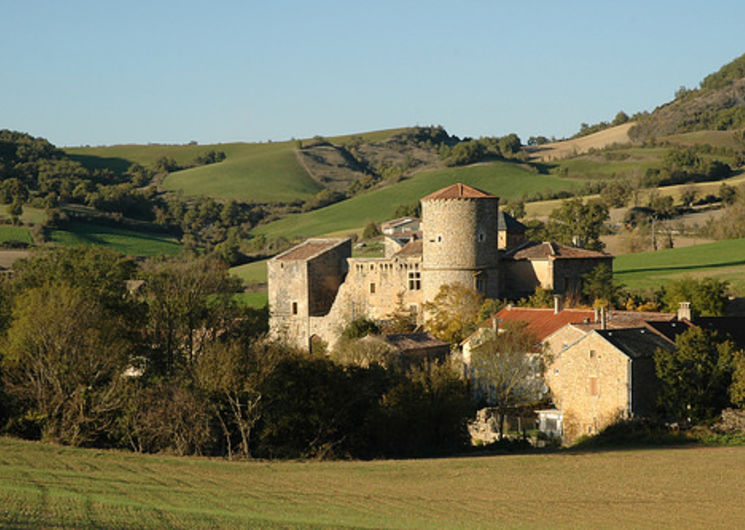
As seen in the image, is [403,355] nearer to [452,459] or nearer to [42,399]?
[452,459]

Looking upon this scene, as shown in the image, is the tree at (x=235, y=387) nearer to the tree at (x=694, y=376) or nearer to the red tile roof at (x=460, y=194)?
the tree at (x=694, y=376)

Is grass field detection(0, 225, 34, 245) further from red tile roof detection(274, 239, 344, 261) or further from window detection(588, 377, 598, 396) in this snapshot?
window detection(588, 377, 598, 396)

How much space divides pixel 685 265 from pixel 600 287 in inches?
897

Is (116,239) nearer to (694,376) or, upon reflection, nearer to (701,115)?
(694,376)

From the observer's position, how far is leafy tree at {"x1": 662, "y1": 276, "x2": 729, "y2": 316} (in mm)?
48094

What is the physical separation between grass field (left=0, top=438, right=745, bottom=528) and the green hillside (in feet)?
258

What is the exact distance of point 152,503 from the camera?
24188 millimetres

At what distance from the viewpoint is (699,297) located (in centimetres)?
4809

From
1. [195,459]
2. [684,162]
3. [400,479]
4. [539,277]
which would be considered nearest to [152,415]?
[195,459]

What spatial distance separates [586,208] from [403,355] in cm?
3632

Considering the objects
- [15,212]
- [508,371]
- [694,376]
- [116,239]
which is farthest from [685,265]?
[15,212]

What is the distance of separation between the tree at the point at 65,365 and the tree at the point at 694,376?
18571 millimetres

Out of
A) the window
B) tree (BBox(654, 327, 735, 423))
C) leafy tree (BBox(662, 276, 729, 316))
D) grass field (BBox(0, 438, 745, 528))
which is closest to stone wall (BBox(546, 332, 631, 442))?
the window

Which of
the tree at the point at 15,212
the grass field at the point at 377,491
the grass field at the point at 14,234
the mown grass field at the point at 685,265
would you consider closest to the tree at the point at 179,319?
the grass field at the point at 377,491
